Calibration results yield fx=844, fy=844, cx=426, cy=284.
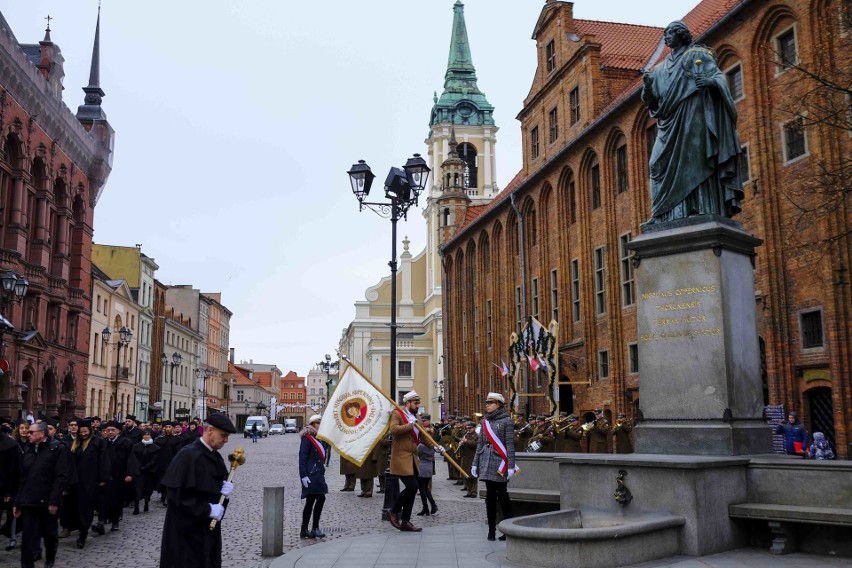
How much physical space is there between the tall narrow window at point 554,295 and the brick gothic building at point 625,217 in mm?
107

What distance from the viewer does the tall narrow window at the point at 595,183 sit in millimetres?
33116

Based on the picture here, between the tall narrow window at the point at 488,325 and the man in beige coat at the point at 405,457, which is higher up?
the tall narrow window at the point at 488,325

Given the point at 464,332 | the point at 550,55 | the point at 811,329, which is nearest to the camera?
the point at 811,329

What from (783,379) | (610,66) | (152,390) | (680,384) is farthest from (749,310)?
(152,390)

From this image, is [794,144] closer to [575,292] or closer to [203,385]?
[575,292]

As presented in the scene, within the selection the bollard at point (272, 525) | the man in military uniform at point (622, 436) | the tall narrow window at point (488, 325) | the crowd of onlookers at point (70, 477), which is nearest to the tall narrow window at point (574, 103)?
the tall narrow window at point (488, 325)

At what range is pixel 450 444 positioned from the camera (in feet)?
77.0

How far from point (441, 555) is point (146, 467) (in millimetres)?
9615

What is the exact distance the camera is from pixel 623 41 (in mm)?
36531

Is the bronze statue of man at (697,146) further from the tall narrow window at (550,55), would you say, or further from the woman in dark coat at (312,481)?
the tall narrow window at (550,55)

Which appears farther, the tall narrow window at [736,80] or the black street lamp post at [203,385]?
the black street lamp post at [203,385]

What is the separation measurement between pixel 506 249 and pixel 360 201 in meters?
25.0

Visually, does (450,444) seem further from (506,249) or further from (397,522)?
(506,249)

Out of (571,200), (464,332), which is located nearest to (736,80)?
(571,200)
